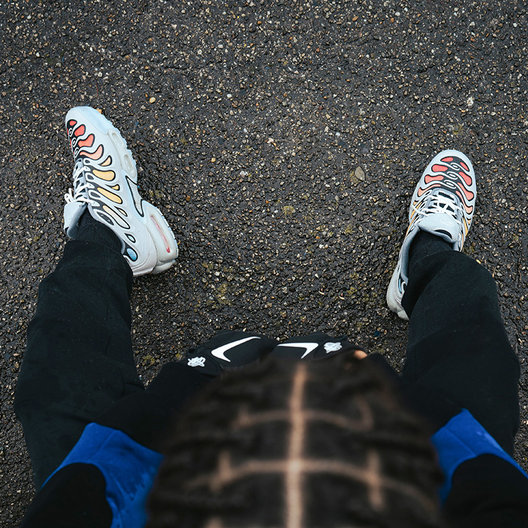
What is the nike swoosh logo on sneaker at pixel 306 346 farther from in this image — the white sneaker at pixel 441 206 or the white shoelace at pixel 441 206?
the white shoelace at pixel 441 206

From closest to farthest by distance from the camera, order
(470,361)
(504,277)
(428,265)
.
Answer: (470,361) < (428,265) < (504,277)

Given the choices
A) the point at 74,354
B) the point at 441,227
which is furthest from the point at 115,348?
the point at 441,227

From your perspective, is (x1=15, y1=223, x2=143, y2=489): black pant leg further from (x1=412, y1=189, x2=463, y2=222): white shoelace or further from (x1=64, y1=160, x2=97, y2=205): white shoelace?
(x1=412, y1=189, x2=463, y2=222): white shoelace

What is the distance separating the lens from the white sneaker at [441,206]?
6.08 feet

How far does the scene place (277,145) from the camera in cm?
200

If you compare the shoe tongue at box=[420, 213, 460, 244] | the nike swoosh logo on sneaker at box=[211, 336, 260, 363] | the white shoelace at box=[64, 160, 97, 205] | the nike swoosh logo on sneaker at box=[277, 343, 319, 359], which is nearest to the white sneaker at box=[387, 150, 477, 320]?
the shoe tongue at box=[420, 213, 460, 244]

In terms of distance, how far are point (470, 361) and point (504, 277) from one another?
839 mm

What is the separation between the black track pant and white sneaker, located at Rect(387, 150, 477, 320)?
0.13 metres

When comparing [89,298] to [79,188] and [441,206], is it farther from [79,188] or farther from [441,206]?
[441,206]

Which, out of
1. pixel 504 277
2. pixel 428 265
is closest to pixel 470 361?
pixel 428 265

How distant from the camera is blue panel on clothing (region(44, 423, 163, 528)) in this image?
1.05 m

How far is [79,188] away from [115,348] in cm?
86

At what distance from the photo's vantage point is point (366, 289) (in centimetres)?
200

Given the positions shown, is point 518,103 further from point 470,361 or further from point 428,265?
point 470,361
